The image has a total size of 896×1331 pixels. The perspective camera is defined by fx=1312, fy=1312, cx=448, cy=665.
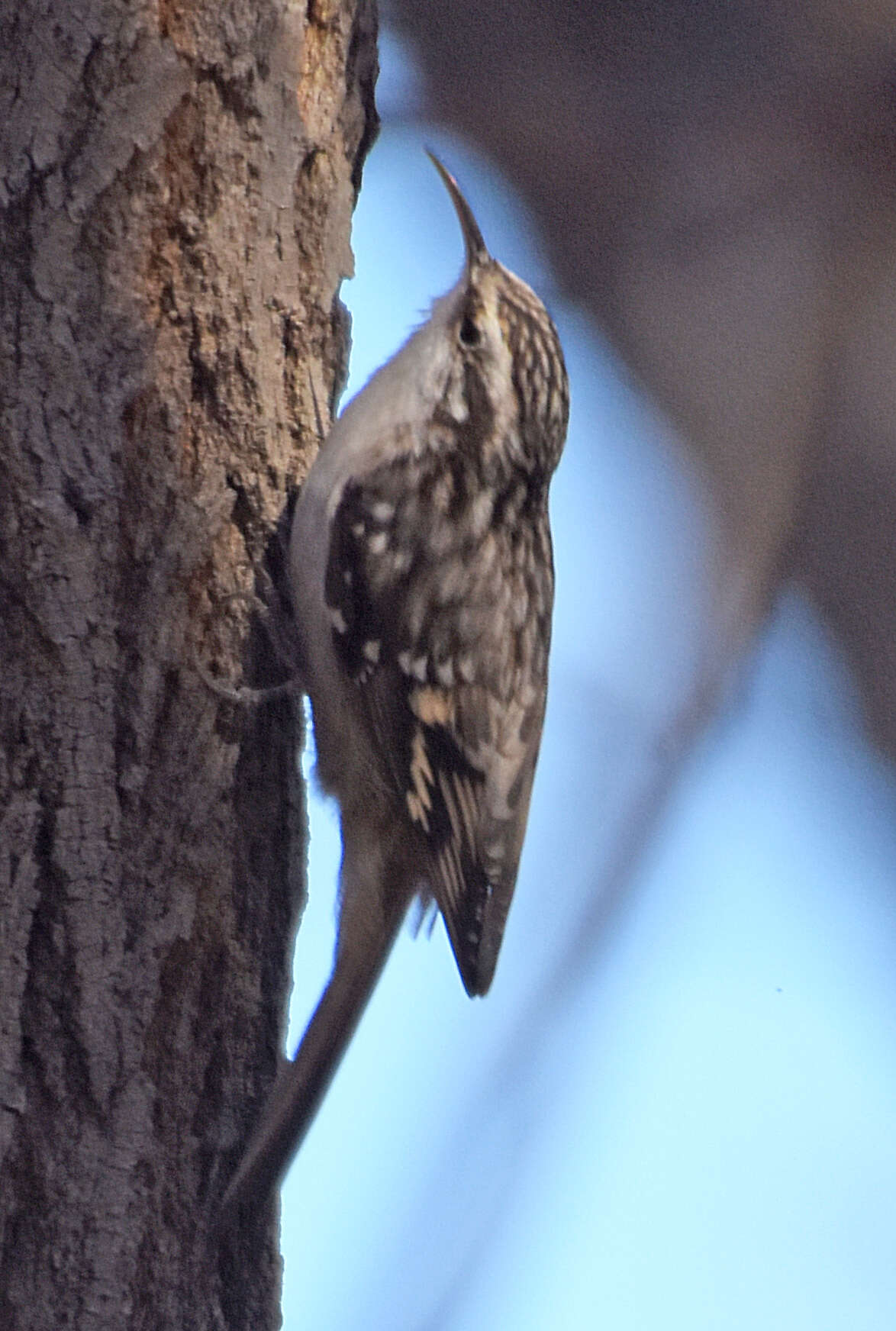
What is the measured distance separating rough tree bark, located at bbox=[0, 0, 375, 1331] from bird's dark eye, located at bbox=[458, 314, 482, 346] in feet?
1.06

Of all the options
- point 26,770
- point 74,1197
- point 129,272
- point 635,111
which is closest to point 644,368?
point 635,111

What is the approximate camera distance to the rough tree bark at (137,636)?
134 centimetres

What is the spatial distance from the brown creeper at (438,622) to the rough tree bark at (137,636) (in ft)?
0.52

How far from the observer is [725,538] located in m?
1.76

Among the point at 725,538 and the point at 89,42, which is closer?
the point at 89,42

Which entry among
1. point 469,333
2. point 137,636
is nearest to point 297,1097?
point 137,636

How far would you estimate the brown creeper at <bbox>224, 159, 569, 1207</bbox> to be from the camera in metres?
1.71

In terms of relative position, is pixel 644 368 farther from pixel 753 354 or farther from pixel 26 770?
pixel 26 770

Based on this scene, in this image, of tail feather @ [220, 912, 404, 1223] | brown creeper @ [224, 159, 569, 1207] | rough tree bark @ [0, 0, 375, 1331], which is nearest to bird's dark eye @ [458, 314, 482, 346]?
brown creeper @ [224, 159, 569, 1207]

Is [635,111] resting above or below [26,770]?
above

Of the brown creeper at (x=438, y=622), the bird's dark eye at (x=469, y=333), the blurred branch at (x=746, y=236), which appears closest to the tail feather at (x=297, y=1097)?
the brown creeper at (x=438, y=622)

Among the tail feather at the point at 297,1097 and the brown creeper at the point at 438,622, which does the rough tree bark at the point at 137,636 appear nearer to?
the tail feather at the point at 297,1097

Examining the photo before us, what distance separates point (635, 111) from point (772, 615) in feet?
→ 2.22

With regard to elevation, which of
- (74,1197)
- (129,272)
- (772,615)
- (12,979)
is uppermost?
(129,272)
